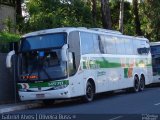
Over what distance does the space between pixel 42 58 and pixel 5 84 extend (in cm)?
262

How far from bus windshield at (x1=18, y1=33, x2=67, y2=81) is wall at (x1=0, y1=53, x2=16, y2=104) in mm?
1255

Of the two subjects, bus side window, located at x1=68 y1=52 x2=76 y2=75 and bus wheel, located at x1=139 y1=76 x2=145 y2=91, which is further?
bus wheel, located at x1=139 y1=76 x2=145 y2=91

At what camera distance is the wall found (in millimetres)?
23081

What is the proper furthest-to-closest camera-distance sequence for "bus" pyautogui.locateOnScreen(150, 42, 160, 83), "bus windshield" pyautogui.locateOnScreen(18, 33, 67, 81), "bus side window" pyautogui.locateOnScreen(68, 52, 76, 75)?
"bus" pyautogui.locateOnScreen(150, 42, 160, 83) → "bus side window" pyautogui.locateOnScreen(68, 52, 76, 75) → "bus windshield" pyautogui.locateOnScreen(18, 33, 67, 81)

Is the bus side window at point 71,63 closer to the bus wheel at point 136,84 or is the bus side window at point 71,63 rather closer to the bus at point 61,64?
the bus at point 61,64

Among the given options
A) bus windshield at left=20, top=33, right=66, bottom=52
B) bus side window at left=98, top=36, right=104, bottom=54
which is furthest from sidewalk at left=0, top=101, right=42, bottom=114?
bus side window at left=98, top=36, right=104, bottom=54

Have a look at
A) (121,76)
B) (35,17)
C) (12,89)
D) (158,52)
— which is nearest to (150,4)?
(158,52)

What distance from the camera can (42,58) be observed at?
21828 millimetres

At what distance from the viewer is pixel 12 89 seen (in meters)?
23.9

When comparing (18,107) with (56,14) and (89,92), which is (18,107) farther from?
(56,14)

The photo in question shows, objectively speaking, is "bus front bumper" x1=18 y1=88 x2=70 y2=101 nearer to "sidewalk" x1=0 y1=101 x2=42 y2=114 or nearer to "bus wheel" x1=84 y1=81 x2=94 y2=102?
"sidewalk" x1=0 y1=101 x2=42 y2=114

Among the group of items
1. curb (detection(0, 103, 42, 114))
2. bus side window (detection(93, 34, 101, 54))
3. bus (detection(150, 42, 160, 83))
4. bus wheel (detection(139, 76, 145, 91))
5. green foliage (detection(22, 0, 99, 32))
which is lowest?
curb (detection(0, 103, 42, 114))

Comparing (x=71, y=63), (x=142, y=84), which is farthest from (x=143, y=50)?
(x=71, y=63)

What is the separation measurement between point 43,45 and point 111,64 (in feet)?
17.8
